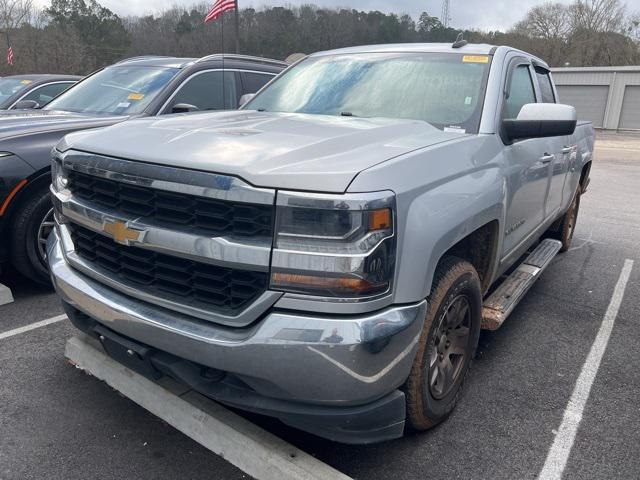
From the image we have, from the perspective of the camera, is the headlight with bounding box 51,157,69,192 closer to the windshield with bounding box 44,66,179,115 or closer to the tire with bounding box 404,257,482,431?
the tire with bounding box 404,257,482,431

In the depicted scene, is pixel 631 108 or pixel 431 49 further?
pixel 631 108

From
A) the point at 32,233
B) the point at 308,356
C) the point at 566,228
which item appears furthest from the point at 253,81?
the point at 308,356

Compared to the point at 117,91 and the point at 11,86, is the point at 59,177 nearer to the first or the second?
the point at 117,91

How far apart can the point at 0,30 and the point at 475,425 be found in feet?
158

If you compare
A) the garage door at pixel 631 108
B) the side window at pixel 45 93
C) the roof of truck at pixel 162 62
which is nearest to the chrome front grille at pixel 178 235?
the roof of truck at pixel 162 62

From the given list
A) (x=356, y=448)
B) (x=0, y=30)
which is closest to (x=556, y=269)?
(x=356, y=448)

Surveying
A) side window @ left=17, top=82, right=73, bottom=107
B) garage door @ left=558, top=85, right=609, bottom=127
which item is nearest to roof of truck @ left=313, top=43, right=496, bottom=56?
side window @ left=17, top=82, right=73, bottom=107

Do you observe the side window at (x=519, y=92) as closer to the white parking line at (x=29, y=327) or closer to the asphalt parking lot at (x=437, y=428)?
the asphalt parking lot at (x=437, y=428)

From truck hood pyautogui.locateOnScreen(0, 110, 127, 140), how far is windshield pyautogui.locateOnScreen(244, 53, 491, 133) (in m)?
1.61

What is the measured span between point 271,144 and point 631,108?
120 feet

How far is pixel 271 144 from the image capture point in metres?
2.21

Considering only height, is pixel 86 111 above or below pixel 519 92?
below

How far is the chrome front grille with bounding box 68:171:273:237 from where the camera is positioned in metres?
1.92

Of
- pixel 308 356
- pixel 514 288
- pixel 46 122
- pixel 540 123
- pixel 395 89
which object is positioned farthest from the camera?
pixel 46 122
